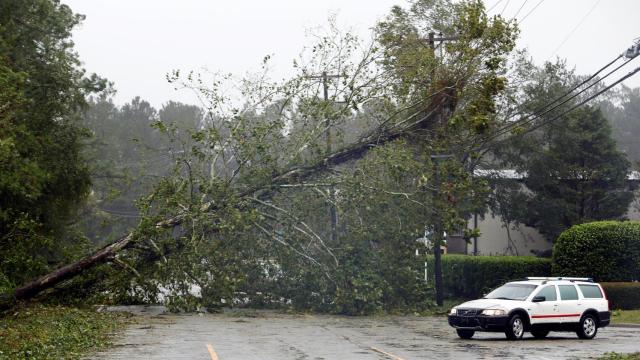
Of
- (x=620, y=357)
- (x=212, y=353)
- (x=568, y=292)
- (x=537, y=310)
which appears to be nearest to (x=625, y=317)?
(x=568, y=292)

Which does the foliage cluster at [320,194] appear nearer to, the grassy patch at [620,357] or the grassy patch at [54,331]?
the grassy patch at [54,331]

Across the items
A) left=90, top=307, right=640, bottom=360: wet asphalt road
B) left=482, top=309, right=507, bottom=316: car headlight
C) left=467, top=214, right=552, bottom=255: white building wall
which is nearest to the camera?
left=90, top=307, right=640, bottom=360: wet asphalt road

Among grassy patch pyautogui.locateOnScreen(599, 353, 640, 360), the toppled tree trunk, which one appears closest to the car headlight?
grassy patch pyautogui.locateOnScreen(599, 353, 640, 360)

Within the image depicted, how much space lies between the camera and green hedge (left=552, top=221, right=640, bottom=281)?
104ft

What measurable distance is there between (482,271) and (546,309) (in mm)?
17086

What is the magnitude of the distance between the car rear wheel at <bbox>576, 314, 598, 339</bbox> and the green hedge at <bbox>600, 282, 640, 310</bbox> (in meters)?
10.3

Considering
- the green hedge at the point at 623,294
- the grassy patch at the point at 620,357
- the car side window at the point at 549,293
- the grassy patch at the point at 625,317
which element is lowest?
the grassy patch at the point at 620,357

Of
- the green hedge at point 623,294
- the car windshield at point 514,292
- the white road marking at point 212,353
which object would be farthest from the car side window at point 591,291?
the green hedge at point 623,294

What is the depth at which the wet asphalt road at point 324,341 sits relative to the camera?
1645 centimetres

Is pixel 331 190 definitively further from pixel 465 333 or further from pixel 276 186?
pixel 465 333

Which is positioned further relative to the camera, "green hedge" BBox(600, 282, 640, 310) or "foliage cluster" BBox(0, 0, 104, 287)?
"green hedge" BBox(600, 282, 640, 310)

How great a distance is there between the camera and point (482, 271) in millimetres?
37812

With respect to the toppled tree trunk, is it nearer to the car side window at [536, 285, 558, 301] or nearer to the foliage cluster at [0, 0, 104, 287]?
the foliage cluster at [0, 0, 104, 287]

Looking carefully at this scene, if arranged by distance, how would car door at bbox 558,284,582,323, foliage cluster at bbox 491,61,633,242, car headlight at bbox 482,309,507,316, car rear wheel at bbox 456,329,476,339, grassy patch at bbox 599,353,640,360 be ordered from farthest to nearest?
foliage cluster at bbox 491,61,633,242 → car door at bbox 558,284,582,323 → car rear wheel at bbox 456,329,476,339 → car headlight at bbox 482,309,507,316 → grassy patch at bbox 599,353,640,360
